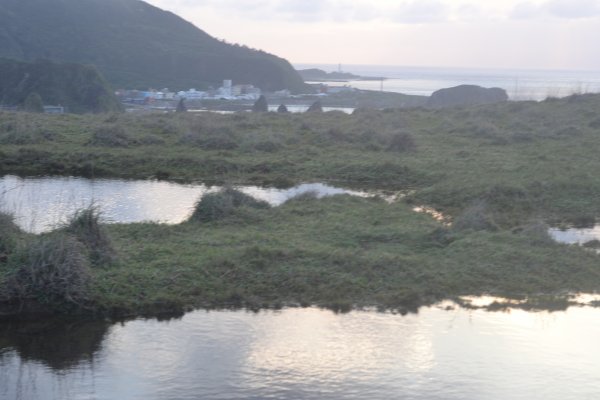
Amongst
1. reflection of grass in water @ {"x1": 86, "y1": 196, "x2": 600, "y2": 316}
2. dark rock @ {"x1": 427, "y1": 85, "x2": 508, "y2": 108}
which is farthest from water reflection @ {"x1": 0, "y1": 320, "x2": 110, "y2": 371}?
dark rock @ {"x1": 427, "y1": 85, "x2": 508, "y2": 108}

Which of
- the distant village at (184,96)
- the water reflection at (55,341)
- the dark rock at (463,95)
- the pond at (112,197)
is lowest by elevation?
the water reflection at (55,341)

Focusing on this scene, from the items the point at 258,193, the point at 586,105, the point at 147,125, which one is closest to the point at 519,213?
the point at 258,193

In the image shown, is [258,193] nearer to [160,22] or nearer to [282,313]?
[282,313]

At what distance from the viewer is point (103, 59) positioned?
70.1 m

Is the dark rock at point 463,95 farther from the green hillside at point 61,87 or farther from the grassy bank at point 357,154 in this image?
the green hillside at point 61,87

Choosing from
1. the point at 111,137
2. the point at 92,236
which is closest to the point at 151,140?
the point at 111,137

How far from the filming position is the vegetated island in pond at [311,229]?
9.88m

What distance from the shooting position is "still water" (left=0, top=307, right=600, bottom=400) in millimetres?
7719

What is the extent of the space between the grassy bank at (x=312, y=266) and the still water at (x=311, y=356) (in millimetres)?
357

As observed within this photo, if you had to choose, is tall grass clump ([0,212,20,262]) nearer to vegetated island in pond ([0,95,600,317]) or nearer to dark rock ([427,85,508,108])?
vegetated island in pond ([0,95,600,317])

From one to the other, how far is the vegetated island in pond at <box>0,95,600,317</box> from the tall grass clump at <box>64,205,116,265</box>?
0.02m

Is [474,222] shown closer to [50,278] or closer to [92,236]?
[92,236]

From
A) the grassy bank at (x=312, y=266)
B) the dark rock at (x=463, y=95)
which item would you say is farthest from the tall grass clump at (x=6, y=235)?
the dark rock at (x=463, y=95)

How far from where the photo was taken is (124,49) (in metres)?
72.9
